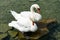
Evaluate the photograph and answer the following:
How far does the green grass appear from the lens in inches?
101

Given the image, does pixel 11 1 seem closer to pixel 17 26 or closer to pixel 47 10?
pixel 47 10

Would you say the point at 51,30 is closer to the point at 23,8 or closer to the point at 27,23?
the point at 27,23

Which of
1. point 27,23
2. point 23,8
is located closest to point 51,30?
point 27,23

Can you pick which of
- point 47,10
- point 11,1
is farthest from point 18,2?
point 47,10

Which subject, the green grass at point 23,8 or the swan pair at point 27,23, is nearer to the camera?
the swan pair at point 27,23

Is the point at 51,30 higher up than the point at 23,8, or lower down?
lower down

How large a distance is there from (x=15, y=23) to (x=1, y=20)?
0.31 metres

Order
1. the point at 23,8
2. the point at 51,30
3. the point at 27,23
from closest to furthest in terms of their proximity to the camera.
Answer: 1. the point at 27,23
2. the point at 51,30
3. the point at 23,8

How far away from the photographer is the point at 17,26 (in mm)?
2252

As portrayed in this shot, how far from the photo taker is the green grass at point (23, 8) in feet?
8.40

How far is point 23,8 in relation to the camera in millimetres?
2738

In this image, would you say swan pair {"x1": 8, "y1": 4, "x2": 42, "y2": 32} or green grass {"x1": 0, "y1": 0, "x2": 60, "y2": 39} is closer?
swan pair {"x1": 8, "y1": 4, "x2": 42, "y2": 32}

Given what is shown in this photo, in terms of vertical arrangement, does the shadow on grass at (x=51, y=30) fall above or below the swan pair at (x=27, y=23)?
below

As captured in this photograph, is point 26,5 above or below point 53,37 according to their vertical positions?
above
